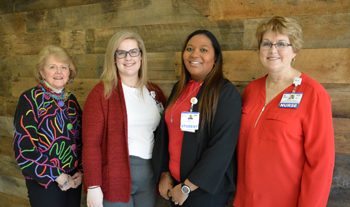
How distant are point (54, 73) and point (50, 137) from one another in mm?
462

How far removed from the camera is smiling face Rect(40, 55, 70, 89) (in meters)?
A: 1.65

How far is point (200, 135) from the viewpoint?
4.51 ft

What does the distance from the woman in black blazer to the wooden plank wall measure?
1.33ft

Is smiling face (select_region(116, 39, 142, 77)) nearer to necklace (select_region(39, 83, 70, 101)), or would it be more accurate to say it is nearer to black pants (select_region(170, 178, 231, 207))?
necklace (select_region(39, 83, 70, 101))

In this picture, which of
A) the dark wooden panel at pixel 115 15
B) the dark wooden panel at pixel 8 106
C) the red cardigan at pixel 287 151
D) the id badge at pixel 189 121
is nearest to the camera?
the red cardigan at pixel 287 151

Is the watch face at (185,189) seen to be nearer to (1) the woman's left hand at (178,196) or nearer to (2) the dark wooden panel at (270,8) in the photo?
(1) the woman's left hand at (178,196)

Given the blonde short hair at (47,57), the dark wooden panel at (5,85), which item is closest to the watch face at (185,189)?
the blonde short hair at (47,57)

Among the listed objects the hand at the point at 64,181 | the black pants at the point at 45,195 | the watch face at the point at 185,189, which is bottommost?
the black pants at the point at 45,195

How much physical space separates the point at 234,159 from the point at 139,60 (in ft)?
3.18

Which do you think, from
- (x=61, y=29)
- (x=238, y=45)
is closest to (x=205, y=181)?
(x=238, y=45)

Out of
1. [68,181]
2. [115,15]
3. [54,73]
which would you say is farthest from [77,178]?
[115,15]

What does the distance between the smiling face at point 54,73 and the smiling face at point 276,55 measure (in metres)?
1.40

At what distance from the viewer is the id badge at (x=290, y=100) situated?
1.24m

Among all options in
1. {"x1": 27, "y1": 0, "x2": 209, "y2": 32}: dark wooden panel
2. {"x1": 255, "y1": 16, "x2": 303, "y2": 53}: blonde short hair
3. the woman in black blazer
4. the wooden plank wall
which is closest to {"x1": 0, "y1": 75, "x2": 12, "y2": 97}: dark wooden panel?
the wooden plank wall
